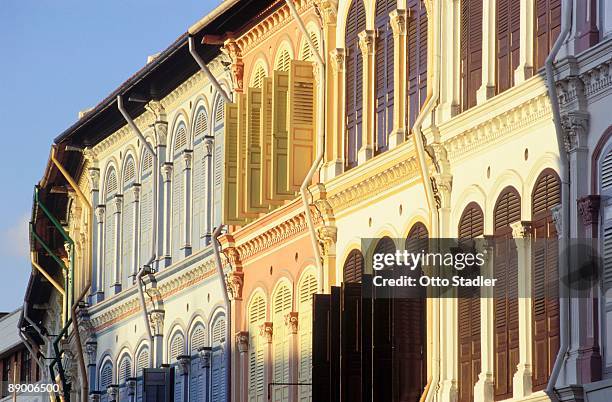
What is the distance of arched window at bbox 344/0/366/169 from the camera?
1325 inches

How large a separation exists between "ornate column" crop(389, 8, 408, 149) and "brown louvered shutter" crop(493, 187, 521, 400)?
3887 mm

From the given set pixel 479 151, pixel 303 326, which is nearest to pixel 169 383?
pixel 303 326

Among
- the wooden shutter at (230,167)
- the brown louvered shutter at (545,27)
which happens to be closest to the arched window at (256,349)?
the wooden shutter at (230,167)

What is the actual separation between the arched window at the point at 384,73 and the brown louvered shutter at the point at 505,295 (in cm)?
466

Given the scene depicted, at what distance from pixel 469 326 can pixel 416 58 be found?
4684 mm

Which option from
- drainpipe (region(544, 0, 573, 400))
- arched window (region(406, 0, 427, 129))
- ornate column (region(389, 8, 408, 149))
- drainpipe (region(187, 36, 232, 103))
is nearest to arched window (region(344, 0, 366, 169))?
ornate column (region(389, 8, 408, 149))

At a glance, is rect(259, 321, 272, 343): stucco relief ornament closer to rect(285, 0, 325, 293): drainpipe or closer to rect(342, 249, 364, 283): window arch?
rect(285, 0, 325, 293): drainpipe

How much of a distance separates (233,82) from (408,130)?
8.97 m

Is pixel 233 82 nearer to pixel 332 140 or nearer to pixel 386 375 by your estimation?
pixel 332 140

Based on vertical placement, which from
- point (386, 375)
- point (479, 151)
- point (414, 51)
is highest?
point (414, 51)

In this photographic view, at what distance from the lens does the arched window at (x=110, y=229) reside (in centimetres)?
4856

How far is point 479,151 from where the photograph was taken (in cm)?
2877

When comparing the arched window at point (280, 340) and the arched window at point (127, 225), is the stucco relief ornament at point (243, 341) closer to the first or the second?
the arched window at point (280, 340)

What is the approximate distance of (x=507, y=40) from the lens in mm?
28234
